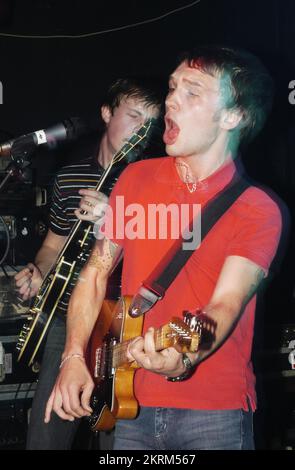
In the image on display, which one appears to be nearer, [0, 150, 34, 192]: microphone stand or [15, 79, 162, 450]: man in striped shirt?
[0, 150, 34, 192]: microphone stand

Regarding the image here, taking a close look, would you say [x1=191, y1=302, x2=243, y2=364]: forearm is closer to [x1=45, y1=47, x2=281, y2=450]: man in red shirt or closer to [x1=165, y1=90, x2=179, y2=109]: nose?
[x1=45, y1=47, x2=281, y2=450]: man in red shirt

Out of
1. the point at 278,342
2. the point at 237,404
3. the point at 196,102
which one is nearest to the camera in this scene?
the point at 237,404

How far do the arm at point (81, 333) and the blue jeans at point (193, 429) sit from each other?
21 centimetres

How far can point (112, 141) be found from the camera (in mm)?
3100

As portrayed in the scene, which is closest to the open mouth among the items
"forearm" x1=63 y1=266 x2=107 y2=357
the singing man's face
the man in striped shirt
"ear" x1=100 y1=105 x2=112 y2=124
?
the singing man's face

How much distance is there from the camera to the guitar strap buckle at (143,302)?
1974mm

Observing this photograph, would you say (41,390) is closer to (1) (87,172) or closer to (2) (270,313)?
(1) (87,172)

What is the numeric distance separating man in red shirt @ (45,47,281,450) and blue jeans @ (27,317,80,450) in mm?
565

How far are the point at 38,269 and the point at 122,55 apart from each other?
198 centimetres

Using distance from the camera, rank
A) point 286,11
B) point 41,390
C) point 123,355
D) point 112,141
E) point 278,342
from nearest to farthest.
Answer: point 123,355 < point 41,390 < point 112,141 < point 278,342 < point 286,11

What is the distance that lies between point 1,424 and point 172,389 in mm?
1641

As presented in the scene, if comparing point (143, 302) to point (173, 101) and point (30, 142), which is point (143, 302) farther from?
point (30, 142)

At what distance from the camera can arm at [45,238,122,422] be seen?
6.48ft

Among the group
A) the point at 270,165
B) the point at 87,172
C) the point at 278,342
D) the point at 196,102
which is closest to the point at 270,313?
the point at 278,342
